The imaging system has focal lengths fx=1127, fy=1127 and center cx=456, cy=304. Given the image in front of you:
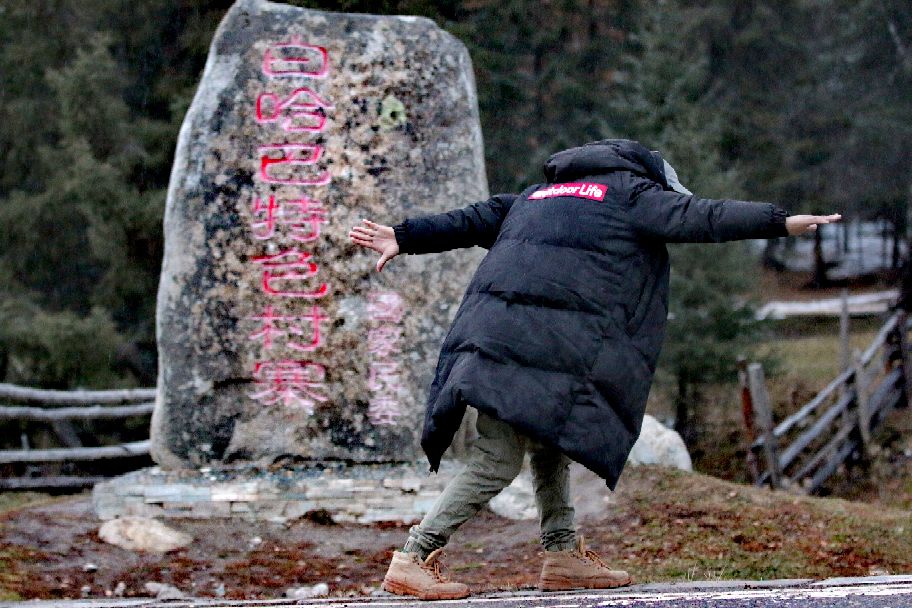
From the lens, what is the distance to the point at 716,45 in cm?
2400

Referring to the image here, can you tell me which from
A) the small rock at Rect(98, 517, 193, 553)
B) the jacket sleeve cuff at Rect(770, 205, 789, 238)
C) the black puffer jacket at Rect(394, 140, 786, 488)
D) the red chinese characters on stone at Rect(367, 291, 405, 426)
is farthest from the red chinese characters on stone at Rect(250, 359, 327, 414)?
the jacket sleeve cuff at Rect(770, 205, 789, 238)

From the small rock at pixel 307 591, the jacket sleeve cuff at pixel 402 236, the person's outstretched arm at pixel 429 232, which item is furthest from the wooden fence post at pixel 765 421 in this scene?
the jacket sleeve cuff at pixel 402 236

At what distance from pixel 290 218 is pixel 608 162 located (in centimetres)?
351

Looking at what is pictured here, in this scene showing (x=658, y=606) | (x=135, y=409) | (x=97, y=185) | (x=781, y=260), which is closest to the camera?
(x=658, y=606)

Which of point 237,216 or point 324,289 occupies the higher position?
point 237,216

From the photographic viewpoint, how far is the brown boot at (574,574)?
4.31 meters

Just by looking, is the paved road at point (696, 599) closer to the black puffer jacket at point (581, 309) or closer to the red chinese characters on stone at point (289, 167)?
the black puffer jacket at point (581, 309)

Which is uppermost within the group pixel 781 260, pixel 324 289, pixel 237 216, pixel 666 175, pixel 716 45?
pixel 716 45

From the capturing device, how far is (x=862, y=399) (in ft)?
36.8

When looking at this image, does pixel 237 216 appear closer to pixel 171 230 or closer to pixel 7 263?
pixel 171 230

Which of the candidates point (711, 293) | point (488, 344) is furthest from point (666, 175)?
point (711, 293)

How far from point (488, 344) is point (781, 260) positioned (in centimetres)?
2448

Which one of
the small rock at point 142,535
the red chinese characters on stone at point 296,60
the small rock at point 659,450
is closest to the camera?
the small rock at point 142,535

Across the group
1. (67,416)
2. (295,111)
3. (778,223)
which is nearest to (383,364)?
(295,111)
